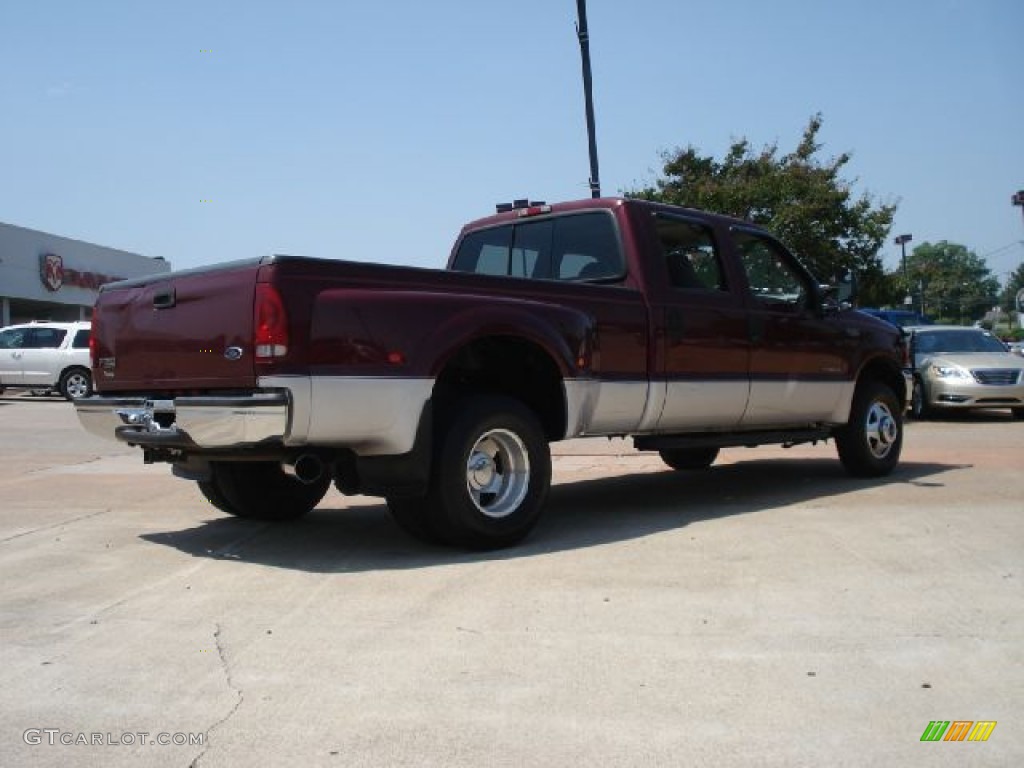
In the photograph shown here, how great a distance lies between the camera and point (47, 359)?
22703mm

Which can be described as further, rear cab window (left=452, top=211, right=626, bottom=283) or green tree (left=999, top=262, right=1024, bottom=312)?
green tree (left=999, top=262, right=1024, bottom=312)

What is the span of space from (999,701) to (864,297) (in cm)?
2451

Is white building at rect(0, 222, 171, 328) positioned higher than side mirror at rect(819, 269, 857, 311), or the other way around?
white building at rect(0, 222, 171, 328)

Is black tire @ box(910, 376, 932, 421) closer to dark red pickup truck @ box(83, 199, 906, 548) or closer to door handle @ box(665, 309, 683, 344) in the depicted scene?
dark red pickup truck @ box(83, 199, 906, 548)

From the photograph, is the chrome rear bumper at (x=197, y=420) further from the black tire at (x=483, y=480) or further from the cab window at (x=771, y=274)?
the cab window at (x=771, y=274)

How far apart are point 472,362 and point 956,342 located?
1334 cm

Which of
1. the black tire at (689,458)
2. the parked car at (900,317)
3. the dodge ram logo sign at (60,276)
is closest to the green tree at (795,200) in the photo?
the parked car at (900,317)

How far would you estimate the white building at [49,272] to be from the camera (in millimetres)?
34812

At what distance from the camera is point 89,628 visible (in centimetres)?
438

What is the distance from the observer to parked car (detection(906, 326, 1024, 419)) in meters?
15.3

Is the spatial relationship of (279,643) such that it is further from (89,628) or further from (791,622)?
(791,622)

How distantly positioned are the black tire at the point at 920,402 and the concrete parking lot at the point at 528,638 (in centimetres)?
905

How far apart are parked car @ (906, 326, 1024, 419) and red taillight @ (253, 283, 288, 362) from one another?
12.1 meters

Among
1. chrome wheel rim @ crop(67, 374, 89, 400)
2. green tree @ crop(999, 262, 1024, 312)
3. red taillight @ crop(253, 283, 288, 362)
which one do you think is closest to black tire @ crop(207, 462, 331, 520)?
red taillight @ crop(253, 283, 288, 362)
